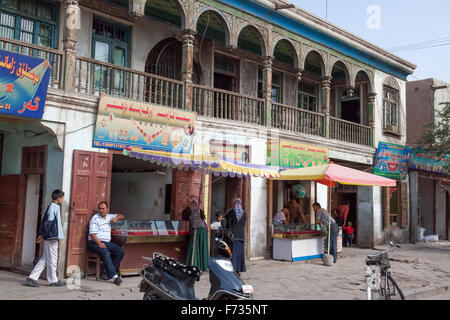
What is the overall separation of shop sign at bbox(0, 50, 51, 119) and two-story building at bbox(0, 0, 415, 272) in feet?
1.12

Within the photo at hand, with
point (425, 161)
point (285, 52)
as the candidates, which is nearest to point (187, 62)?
point (285, 52)

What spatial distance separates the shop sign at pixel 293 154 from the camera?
13141 mm

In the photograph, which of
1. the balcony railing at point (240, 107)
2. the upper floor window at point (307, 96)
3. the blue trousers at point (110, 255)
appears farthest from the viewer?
the upper floor window at point (307, 96)

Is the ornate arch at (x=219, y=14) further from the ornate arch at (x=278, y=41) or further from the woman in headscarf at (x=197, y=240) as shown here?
the woman in headscarf at (x=197, y=240)

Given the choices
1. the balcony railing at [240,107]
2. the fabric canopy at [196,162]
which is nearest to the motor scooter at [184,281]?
the fabric canopy at [196,162]

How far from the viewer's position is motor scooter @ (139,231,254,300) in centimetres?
573

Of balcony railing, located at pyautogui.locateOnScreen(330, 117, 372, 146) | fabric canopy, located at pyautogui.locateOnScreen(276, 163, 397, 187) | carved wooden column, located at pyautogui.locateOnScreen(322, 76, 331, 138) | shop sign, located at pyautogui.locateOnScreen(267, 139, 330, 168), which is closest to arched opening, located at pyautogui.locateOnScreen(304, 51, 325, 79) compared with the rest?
carved wooden column, located at pyautogui.locateOnScreen(322, 76, 331, 138)

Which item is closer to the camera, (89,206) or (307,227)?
(89,206)

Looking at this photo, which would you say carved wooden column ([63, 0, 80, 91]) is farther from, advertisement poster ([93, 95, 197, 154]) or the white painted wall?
the white painted wall

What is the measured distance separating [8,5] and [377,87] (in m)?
12.8

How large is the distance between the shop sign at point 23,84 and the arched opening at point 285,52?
7772 mm
